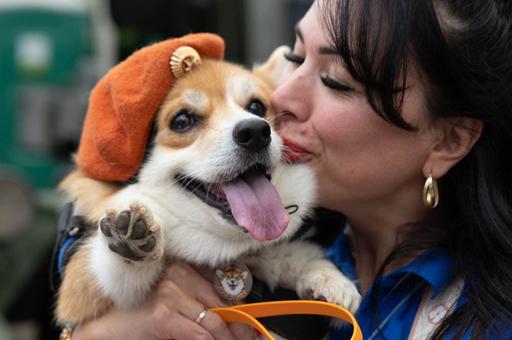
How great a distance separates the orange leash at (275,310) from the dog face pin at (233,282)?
77mm

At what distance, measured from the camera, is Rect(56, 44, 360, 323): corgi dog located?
83.6 inches

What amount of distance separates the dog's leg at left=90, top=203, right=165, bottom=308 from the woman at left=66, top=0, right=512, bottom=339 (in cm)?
6

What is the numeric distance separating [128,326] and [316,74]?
1.02 metres

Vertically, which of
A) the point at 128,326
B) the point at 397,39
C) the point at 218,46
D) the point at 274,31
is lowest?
the point at 274,31

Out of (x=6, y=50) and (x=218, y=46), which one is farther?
(x=6, y=50)

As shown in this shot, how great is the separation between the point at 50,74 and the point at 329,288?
498 centimetres

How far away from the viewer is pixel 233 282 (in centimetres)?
221

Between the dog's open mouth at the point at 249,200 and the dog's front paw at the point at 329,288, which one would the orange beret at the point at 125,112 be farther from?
the dog's front paw at the point at 329,288

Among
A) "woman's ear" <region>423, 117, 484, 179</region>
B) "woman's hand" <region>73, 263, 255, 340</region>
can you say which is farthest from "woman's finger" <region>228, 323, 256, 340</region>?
"woman's ear" <region>423, 117, 484, 179</region>

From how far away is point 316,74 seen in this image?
231cm

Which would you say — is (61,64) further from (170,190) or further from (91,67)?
(170,190)

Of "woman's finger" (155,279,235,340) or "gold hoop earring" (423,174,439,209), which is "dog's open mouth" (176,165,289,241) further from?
"gold hoop earring" (423,174,439,209)

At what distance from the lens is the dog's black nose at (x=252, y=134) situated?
2.17 metres

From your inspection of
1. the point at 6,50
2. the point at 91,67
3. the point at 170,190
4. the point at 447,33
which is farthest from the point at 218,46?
the point at 6,50
